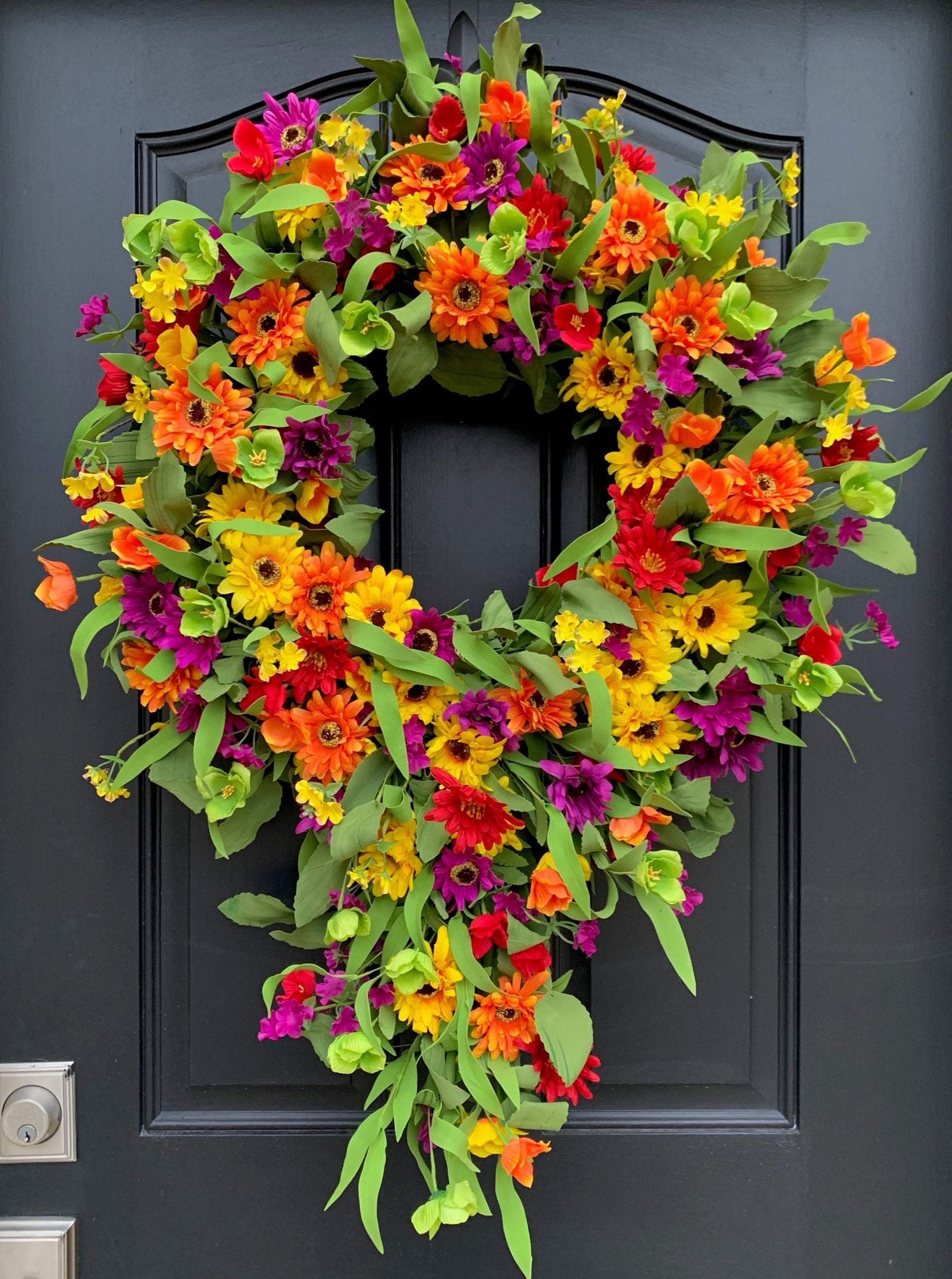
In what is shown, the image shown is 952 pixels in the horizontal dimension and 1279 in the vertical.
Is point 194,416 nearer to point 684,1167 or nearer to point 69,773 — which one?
point 69,773

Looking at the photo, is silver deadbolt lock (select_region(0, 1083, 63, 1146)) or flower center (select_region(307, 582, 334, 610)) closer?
flower center (select_region(307, 582, 334, 610))

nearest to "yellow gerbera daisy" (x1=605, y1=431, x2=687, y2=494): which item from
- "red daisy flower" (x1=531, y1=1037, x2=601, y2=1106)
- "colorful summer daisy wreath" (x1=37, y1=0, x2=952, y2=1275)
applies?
"colorful summer daisy wreath" (x1=37, y1=0, x2=952, y2=1275)

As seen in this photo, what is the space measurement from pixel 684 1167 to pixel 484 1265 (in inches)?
9.9

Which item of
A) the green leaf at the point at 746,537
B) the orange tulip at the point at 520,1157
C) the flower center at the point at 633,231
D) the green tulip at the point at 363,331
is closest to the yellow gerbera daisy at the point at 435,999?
the orange tulip at the point at 520,1157

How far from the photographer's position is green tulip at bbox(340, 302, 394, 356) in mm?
684

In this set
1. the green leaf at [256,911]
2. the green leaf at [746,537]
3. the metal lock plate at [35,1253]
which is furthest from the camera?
the metal lock plate at [35,1253]

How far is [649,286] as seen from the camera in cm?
70

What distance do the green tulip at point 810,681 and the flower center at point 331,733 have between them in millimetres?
402

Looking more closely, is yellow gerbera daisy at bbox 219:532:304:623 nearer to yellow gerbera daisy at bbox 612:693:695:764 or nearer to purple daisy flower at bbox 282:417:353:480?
purple daisy flower at bbox 282:417:353:480

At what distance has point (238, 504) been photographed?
72cm

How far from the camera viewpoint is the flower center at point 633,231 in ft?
2.28

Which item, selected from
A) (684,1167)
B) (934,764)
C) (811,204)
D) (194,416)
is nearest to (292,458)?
(194,416)

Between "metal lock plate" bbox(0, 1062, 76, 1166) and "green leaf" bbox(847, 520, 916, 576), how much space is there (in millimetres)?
1008

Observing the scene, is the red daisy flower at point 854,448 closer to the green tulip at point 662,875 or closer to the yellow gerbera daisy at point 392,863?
the green tulip at point 662,875
